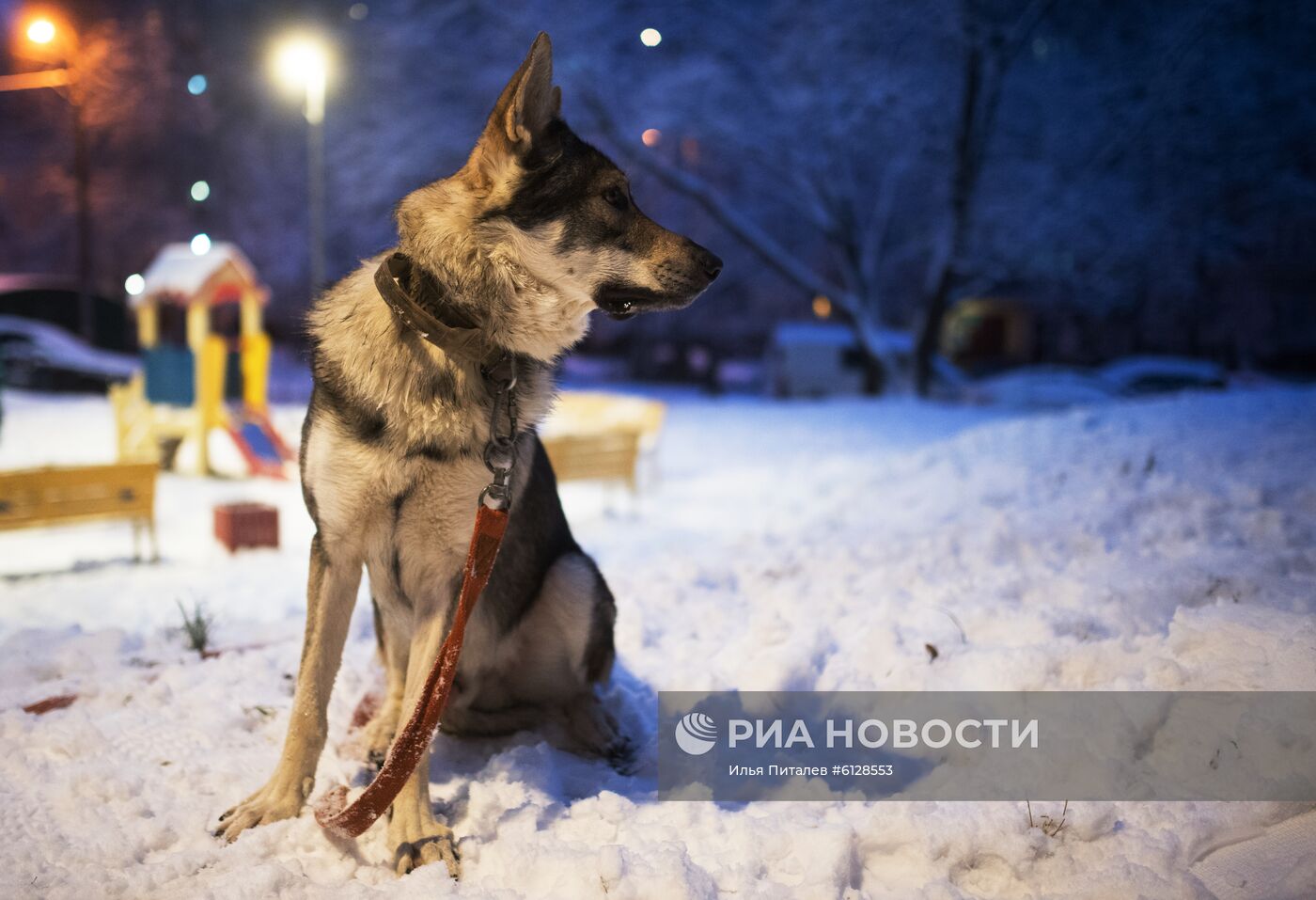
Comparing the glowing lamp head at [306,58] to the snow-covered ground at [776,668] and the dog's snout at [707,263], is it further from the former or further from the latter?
the dog's snout at [707,263]

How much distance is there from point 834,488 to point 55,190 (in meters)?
26.8

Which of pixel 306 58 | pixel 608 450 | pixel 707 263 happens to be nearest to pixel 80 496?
pixel 608 450

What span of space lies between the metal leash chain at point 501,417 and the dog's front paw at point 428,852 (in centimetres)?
90

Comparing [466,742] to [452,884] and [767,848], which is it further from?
[767,848]

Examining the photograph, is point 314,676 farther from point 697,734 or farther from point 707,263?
point 707,263


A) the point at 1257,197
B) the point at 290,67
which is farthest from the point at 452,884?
the point at 1257,197

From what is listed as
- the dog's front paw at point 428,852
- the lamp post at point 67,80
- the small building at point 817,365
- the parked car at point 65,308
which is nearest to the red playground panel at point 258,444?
the dog's front paw at point 428,852

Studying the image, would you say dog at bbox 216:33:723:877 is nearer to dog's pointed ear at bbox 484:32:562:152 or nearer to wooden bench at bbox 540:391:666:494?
dog's pointed ear at bbox 484:32:562:152

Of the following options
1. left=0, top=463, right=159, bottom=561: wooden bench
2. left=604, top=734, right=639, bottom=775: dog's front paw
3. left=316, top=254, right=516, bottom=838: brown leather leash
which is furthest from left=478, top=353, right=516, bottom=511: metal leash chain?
left=0, top=463, right=159, bottom=561: wooden bench

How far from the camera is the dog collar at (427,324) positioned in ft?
7.63

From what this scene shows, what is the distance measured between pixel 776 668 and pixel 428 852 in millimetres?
1496

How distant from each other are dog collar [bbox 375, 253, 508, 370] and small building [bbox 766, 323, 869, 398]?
66.9 feet

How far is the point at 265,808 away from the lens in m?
2.37

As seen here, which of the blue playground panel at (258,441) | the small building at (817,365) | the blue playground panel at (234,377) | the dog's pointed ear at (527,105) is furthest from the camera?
the small building at (817,365)
